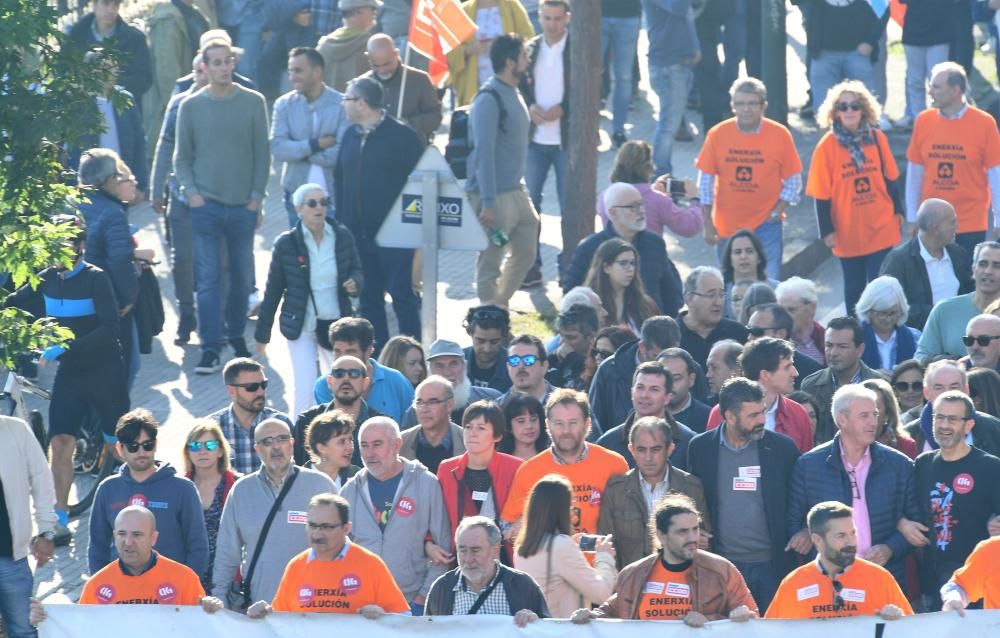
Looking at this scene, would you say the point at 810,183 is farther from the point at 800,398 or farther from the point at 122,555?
the point at 122,555

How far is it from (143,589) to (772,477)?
322 cm

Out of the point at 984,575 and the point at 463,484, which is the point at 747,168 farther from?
the point at 984,575

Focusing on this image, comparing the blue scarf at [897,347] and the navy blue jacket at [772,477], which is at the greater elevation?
the blue scarf at [897,347]

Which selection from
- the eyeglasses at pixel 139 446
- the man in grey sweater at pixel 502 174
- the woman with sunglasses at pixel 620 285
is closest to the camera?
the eyeglasses at pixel 139 446

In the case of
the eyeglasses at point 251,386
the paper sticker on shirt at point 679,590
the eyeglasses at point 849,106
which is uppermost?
the eyeglasses at point 849,106

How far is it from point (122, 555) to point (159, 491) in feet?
3.12

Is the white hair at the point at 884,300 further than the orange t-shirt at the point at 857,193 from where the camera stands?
No

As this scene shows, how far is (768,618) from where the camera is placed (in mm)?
9930

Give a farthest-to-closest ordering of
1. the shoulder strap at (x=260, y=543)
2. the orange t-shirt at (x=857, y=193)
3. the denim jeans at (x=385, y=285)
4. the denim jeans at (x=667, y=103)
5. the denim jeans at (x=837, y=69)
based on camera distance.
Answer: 1. the denim jeans at (x=837, y=69)
2. the denim jeans at (x=667, y=103)
3. the denim jeans at (x=385, y=285)
4. the orange t-shirt at (x=857, y=193)
5. the shoulder strap at (x=260, y=543)

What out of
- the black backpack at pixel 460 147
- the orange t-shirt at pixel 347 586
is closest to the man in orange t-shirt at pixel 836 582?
the orange t-shirt at pixel 347 586

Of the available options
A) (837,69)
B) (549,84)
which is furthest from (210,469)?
(837,69)

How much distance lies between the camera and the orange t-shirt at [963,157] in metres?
16.4

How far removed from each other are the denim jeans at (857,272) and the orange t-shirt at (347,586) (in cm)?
676

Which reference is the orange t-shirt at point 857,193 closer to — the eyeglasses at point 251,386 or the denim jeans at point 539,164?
the denim jeans at point 539,164
